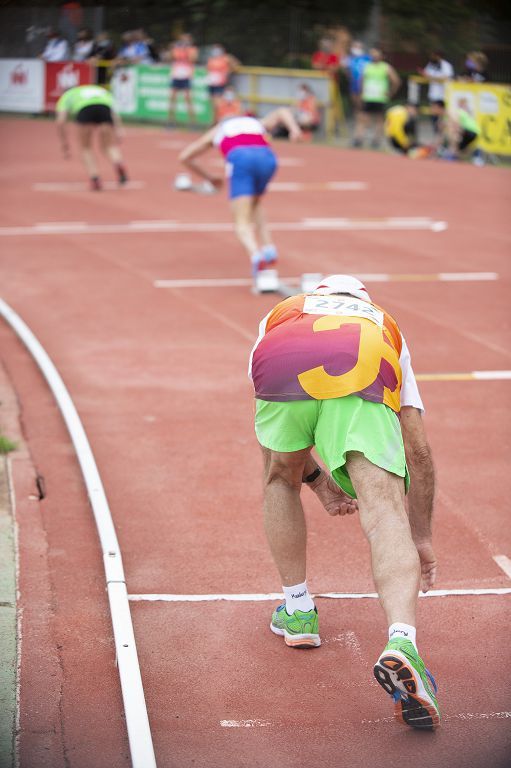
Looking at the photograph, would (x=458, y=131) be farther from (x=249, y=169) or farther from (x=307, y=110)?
(x=249, y=169)

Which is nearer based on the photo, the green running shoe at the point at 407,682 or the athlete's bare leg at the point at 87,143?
the green running shoe at the point at 407,682

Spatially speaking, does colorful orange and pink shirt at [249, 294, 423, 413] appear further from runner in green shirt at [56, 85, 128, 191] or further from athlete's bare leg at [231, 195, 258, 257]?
runner in green shirt at [56, 85, 128, 191]

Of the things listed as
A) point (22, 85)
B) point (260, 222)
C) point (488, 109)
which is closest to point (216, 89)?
point (488, 109)

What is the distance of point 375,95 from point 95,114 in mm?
8010

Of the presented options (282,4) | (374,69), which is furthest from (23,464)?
(374,69)

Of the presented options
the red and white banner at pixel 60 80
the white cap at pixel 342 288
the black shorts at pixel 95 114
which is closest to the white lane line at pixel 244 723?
the white cap at pixel 342 288

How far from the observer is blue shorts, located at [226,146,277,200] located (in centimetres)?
1146

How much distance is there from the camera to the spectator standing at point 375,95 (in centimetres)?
2384

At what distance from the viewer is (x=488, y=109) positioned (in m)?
23.1

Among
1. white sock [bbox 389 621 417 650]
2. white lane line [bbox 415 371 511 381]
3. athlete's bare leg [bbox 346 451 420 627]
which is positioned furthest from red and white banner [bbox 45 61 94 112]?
white sock [bbox 389 621 417 650]

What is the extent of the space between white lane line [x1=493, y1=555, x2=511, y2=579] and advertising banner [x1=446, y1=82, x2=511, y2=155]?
Result: 1871 cm

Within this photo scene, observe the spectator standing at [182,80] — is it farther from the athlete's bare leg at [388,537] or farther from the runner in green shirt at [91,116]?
the athlete's bare leg at [388,537]

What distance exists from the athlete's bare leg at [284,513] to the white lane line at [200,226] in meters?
11.0

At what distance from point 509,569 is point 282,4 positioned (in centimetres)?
357
